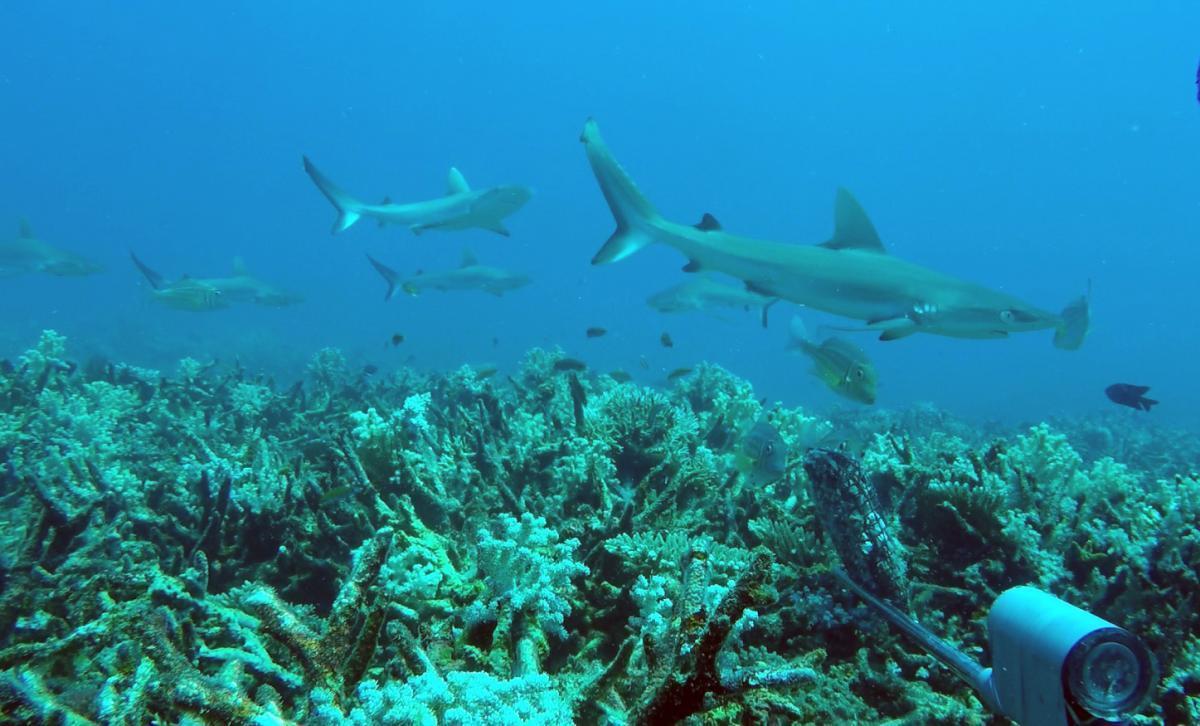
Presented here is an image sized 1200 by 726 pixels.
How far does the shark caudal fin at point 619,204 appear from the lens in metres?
5.12

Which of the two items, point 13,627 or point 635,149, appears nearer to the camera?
point 13,627

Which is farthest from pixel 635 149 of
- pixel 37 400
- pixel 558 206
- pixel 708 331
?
pixel 37 400

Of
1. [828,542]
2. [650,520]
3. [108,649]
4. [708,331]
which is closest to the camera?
[108,649]

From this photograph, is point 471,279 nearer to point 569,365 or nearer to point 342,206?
point 342,206

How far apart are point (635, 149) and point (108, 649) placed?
630 feet

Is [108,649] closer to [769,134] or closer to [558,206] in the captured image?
[558,206]

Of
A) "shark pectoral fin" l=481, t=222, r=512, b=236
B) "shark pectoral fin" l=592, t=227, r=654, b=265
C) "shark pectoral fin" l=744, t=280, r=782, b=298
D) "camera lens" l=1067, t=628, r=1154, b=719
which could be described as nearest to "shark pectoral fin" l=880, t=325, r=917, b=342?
"shark pectoral fin" l=744, t=280, r=782, b=298

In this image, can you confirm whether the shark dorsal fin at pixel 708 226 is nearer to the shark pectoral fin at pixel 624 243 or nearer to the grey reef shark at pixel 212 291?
the shark pectoral fin at pixel 624 243

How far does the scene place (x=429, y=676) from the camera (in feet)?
6.11

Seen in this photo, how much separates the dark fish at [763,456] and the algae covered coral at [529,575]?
0.13 m

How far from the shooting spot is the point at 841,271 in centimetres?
533

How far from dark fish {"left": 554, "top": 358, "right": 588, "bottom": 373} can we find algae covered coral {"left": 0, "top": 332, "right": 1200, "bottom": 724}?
3.52m

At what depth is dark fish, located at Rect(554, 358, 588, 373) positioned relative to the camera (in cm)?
920

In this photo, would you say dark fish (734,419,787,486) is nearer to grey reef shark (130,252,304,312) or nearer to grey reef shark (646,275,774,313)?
grey reef shark (130,252,304,312)
